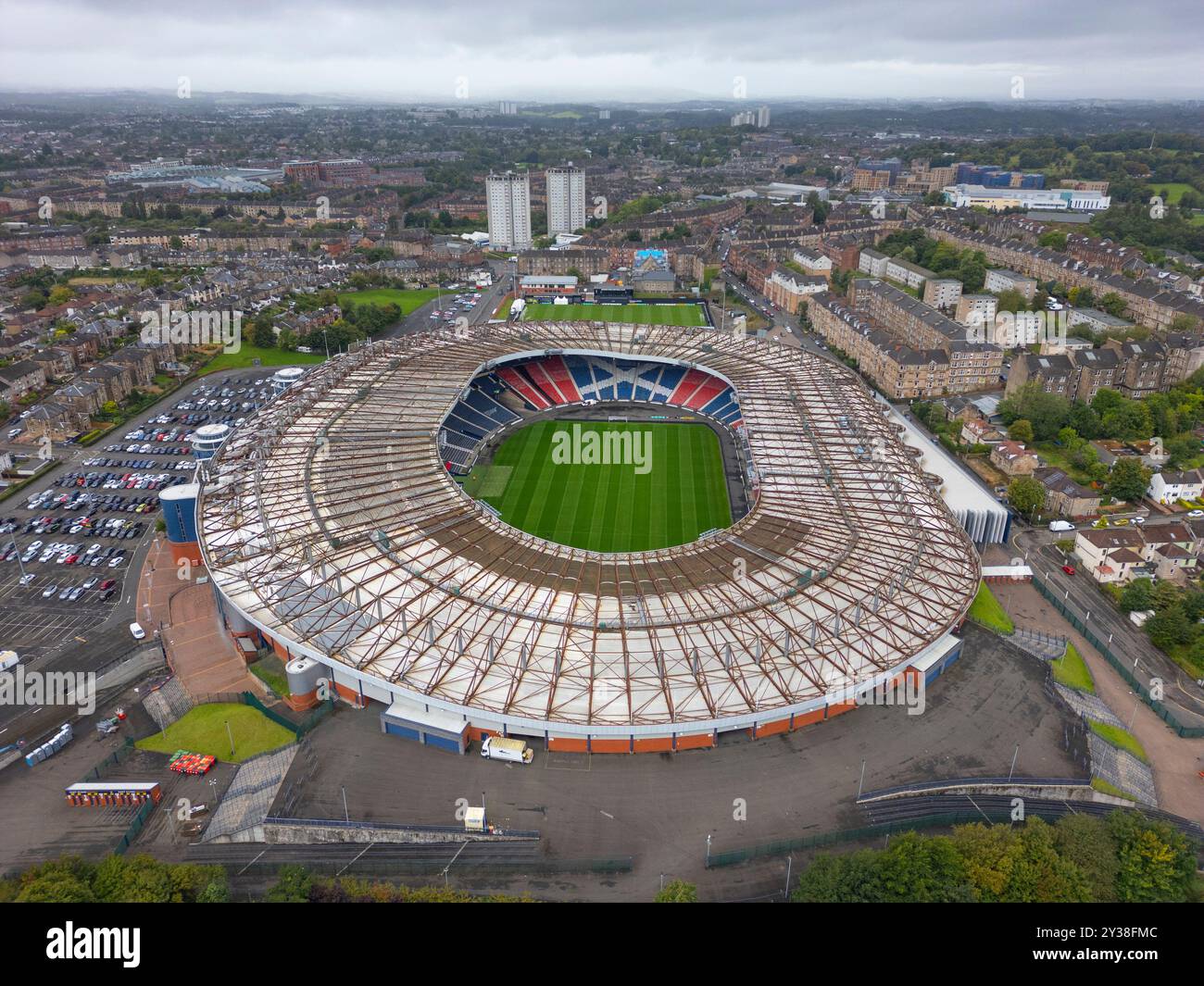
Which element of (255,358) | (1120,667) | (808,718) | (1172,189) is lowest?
(1120,667)

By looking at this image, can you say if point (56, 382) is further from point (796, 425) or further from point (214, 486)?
point (796, 425)

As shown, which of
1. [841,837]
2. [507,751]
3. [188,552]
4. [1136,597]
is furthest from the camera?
[188,552]

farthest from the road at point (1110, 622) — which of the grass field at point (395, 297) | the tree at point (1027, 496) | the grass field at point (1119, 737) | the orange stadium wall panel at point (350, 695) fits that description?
the grass field at point (395, 297)

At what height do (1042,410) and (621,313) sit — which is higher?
(621,313)

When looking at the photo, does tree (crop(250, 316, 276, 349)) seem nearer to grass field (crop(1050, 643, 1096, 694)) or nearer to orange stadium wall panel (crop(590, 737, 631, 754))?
orange stadium wall panel (crop(590, 737, 631, 754))

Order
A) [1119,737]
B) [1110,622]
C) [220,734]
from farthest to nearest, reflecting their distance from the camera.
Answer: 1. [1110,622]
2. [1119,737]
3. [220,734]

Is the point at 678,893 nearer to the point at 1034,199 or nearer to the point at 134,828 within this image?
the point at 134,828

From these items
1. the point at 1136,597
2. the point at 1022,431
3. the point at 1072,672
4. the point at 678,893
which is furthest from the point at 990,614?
the point at 1022,431
